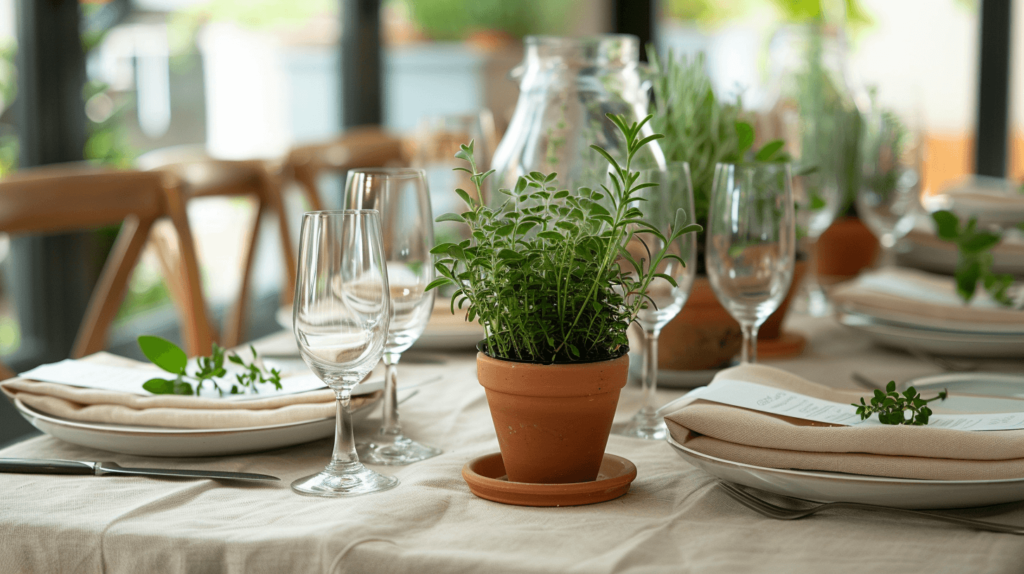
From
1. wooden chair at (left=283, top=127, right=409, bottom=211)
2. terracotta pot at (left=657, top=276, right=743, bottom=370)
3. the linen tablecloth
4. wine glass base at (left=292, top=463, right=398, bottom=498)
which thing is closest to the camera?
the linen tablecloth

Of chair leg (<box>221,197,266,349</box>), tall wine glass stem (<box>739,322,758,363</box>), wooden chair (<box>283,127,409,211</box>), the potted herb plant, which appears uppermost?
wooden chair (<box>283,127,409,211</box>)

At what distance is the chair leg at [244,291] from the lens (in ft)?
6.84

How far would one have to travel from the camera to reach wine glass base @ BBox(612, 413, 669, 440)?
2.71ft

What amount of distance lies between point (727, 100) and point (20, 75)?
184 centimetres

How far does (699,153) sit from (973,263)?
1.43 ft

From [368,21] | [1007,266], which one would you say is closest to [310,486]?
[1007,266]

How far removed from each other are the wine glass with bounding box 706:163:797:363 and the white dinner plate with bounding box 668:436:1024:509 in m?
0.25

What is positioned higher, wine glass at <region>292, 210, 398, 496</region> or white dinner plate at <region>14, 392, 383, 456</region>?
wine glass at <region>292, 210, 398, 496</region>

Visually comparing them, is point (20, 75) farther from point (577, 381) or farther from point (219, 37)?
point (577, 381)

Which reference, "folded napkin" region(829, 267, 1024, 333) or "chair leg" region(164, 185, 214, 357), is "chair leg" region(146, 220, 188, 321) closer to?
"chair leg" region(164, 185, 214, 357)

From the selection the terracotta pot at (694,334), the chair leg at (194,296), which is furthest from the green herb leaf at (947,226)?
the chair leg at (194,296)

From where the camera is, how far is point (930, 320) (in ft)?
3.78

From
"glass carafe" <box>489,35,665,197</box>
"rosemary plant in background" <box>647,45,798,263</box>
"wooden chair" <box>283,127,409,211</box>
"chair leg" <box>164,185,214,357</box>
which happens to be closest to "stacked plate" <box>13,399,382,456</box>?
"glass carafe" <box>489,35,665,197</box>

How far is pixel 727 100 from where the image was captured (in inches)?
46.8
